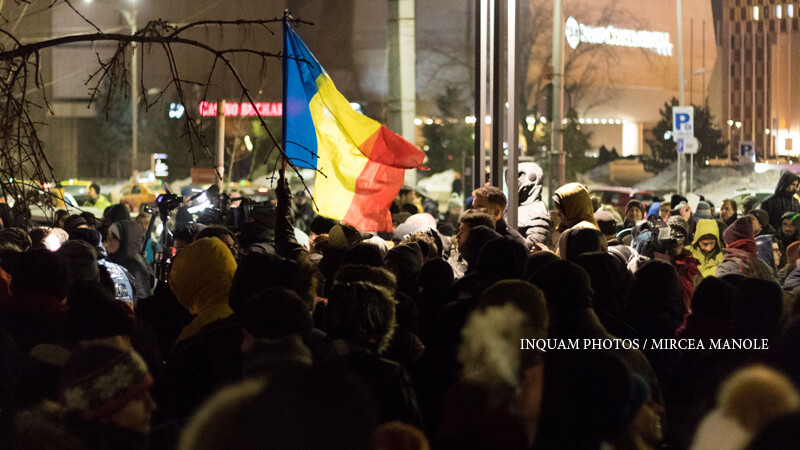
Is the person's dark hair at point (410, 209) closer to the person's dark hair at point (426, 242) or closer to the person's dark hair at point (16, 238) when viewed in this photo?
the person's dark hair at point (426, 242)

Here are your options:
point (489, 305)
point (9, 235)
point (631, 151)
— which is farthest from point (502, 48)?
point (631, 151)

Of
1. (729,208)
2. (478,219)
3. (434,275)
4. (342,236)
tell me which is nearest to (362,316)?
(434,275)

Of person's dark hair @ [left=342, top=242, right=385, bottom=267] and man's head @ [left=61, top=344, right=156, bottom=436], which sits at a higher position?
person's dark hair @ [left=342, top=242, right=385, bottom=267]

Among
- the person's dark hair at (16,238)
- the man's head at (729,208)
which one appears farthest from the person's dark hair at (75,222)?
the man's head at (729,208)

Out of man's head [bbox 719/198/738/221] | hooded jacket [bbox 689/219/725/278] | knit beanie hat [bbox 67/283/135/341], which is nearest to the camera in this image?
knit beanie hat [bbox 67/283/135/341]

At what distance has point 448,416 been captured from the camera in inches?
151

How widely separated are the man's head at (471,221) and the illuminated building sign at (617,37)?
37.9m

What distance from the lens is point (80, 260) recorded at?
5945 mm

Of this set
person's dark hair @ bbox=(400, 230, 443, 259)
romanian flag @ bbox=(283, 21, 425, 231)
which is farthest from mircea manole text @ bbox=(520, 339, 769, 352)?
romanian flag @ bbox=(283, 21, 425, 231)

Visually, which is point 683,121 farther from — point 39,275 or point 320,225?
point 39,275

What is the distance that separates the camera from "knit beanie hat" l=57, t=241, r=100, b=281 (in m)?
5.88

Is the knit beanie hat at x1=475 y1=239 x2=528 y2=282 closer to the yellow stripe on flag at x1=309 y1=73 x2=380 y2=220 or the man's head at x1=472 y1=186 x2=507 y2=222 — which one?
the man's head at x1=472 y1=186 x2=507 y2=222

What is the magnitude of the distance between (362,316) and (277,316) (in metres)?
0.35

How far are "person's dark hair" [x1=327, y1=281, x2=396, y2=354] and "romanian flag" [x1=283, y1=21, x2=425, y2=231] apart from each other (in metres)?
4.23
